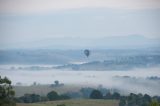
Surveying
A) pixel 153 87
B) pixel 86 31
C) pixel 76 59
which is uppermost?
pixel 86 31

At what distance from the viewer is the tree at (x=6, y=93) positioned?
6.98m

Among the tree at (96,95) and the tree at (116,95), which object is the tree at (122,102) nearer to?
the tree at (116,95)

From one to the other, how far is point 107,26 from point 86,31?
0.35 meters

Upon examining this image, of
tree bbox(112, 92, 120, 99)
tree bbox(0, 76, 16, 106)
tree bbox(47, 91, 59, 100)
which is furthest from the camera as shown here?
tree bbox(112, 92, 120, 99)

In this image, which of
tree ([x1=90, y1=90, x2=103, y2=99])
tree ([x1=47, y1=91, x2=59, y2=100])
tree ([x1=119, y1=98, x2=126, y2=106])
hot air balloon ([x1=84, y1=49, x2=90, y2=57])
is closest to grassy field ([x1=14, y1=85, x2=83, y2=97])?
tree ([x1=47, y1=91, x2=59, y2=100])

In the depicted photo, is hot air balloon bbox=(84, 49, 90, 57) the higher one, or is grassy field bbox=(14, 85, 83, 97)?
hot air balloon bbox=(84, 49, 90, 57)

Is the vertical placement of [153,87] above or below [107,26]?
below

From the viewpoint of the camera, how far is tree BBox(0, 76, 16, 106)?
22.9 feet

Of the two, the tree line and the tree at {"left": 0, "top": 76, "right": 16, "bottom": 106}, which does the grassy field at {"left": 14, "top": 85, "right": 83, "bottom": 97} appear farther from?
the tree line

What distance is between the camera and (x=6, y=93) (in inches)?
277

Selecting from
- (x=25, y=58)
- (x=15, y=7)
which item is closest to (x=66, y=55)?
(x=25, y=58)

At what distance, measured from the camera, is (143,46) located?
7500mm

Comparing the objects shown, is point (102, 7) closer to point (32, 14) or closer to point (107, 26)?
point (107, 26)

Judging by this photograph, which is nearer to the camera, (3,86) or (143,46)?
(3,86)
